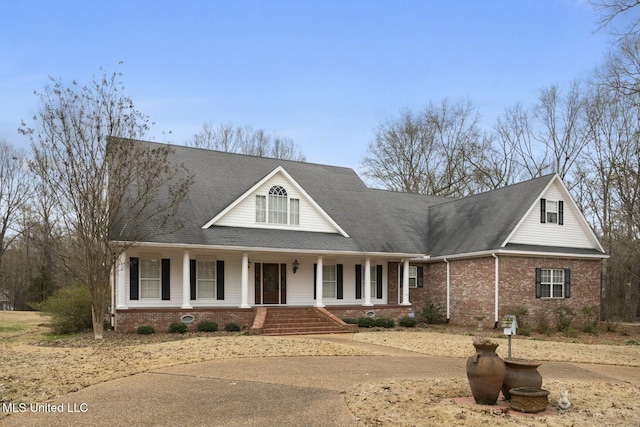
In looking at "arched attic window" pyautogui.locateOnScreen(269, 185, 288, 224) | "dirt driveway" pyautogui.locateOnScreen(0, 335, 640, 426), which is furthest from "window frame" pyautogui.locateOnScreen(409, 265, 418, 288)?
"dirt driveway" pyautogui.locateOnScreen(0, 335, 640, 426)

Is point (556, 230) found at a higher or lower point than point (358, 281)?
higher

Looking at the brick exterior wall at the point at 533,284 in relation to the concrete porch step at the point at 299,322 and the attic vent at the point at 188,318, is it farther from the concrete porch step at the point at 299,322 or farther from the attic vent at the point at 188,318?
the attic vent at the point at 188,318

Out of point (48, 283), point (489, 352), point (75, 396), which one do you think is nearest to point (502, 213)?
point (489, 352)

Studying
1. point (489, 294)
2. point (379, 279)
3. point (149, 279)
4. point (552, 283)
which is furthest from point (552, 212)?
point (149, 279)

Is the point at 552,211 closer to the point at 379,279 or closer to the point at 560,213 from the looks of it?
the point at 560,213

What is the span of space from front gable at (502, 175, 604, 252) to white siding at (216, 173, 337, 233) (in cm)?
783

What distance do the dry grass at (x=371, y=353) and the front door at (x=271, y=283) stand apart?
4.74 meters

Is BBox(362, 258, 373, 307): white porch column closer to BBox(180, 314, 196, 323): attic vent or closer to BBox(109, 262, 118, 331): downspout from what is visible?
BBox(180, 314, 196, 323): attic vent

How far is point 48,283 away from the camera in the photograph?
39.1m

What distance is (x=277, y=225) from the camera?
23.0 metres

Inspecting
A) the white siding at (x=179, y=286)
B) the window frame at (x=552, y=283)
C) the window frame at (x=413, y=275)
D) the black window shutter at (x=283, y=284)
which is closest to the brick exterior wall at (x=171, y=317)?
the white siding at (x=179, y=286)

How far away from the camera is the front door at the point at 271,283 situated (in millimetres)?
23078

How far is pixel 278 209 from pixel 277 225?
68cm

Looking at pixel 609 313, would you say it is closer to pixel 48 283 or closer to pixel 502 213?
pixel 502 213
